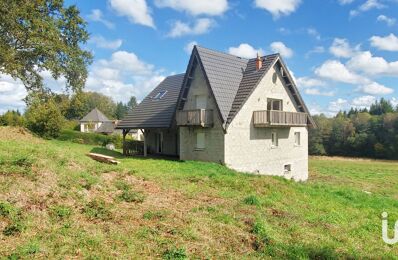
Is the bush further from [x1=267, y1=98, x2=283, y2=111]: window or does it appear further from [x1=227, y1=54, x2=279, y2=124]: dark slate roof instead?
[x1=267, y1=98, x2=283, y2=111]: window

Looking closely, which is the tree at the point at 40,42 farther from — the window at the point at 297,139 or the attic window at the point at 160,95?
the window at the point at 297,139

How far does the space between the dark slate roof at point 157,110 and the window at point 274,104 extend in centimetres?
763

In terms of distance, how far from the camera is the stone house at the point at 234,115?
23.5 m

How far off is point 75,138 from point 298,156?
28.2m

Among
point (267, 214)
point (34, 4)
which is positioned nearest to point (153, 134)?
point (34, 4)

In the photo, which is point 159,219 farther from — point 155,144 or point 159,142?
point 155,144

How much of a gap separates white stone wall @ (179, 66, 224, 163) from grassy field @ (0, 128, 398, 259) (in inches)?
348

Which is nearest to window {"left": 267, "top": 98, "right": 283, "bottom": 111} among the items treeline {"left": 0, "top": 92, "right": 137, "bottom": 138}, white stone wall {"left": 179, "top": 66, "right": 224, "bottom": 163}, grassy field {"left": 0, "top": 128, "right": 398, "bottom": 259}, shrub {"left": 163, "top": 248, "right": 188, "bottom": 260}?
white stone wall {"left": 179, "top": 66, "right": 224, "bottom": 163}

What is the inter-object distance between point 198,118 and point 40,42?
1074cm

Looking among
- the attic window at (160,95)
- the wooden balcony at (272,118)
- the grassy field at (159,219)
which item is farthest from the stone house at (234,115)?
the grassy field at (159,219)

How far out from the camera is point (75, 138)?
142ft

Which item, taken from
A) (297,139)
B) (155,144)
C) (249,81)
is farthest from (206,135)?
(297,139)

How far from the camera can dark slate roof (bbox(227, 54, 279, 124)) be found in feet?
76.8

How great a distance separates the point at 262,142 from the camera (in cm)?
2577
